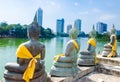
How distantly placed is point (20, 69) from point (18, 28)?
171 feet

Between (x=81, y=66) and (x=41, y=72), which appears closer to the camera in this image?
(x=41, y=72)

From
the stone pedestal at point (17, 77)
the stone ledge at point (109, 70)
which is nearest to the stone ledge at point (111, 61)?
the stone ledge at point (109, 70)

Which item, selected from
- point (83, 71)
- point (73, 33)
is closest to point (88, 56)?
point (83, 71)

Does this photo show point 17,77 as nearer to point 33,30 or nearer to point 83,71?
point 33,30

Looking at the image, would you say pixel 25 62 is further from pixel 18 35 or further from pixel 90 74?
pixel 18 35

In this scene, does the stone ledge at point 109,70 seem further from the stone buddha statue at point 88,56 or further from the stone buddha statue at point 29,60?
the stone buddha statue at point 29,60

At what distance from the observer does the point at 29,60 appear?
15.4 feet

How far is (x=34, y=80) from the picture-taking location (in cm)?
483

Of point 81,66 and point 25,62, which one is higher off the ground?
point 25,62

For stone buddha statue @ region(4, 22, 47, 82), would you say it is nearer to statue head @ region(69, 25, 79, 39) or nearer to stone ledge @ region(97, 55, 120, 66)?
statue head @ region(69, 25, 79, 39)

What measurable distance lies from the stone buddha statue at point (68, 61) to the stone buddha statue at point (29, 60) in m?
2.10

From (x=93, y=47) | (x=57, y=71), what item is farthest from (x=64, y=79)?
(x=93, y=47)

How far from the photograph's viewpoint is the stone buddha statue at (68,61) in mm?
6879

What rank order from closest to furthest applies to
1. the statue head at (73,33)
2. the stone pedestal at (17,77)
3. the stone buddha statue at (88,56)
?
1. the stone pedestal at (17,77)
2. the statue head at (73,33)
3. the stone buddha statue at (88,56)
